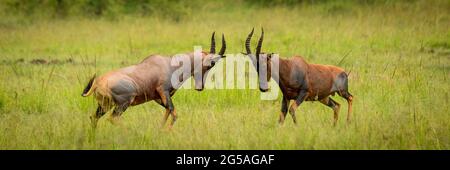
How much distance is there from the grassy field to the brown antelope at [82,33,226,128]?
28cm

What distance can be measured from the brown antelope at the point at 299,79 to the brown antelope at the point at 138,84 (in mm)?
621

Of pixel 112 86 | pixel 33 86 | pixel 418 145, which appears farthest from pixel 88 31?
pixel 418 145

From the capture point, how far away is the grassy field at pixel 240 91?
8023mm

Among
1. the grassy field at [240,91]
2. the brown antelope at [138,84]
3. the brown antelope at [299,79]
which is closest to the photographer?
the grassy field at [240,91]

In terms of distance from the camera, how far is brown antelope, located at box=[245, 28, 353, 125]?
8.49 m

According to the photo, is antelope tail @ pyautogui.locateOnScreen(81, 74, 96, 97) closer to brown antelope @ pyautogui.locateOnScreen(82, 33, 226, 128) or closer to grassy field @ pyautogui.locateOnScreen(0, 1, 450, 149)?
brown antelope @ pyautogui.locateOnScreen(82, 33, 226, 128)

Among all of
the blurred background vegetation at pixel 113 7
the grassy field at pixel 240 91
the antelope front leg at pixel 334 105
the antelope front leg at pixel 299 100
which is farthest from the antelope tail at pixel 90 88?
the blurred background vegetation at pixel 113 7

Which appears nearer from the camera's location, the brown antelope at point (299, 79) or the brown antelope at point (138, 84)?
the brown antelope at point (138, 84)

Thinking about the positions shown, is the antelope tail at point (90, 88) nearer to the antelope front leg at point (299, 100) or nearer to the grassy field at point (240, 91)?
the grassy field at point (240, 91)

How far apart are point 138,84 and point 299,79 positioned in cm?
183

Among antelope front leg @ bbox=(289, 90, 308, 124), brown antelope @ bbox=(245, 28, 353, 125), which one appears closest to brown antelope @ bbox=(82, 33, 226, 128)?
brown antelope @ bbox=(245, 28, 353, 125)

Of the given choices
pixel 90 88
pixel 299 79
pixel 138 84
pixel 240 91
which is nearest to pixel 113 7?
pixel 240 91

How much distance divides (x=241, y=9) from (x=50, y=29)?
570 cm

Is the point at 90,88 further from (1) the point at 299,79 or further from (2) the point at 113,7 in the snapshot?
(2) the point at 113,7
